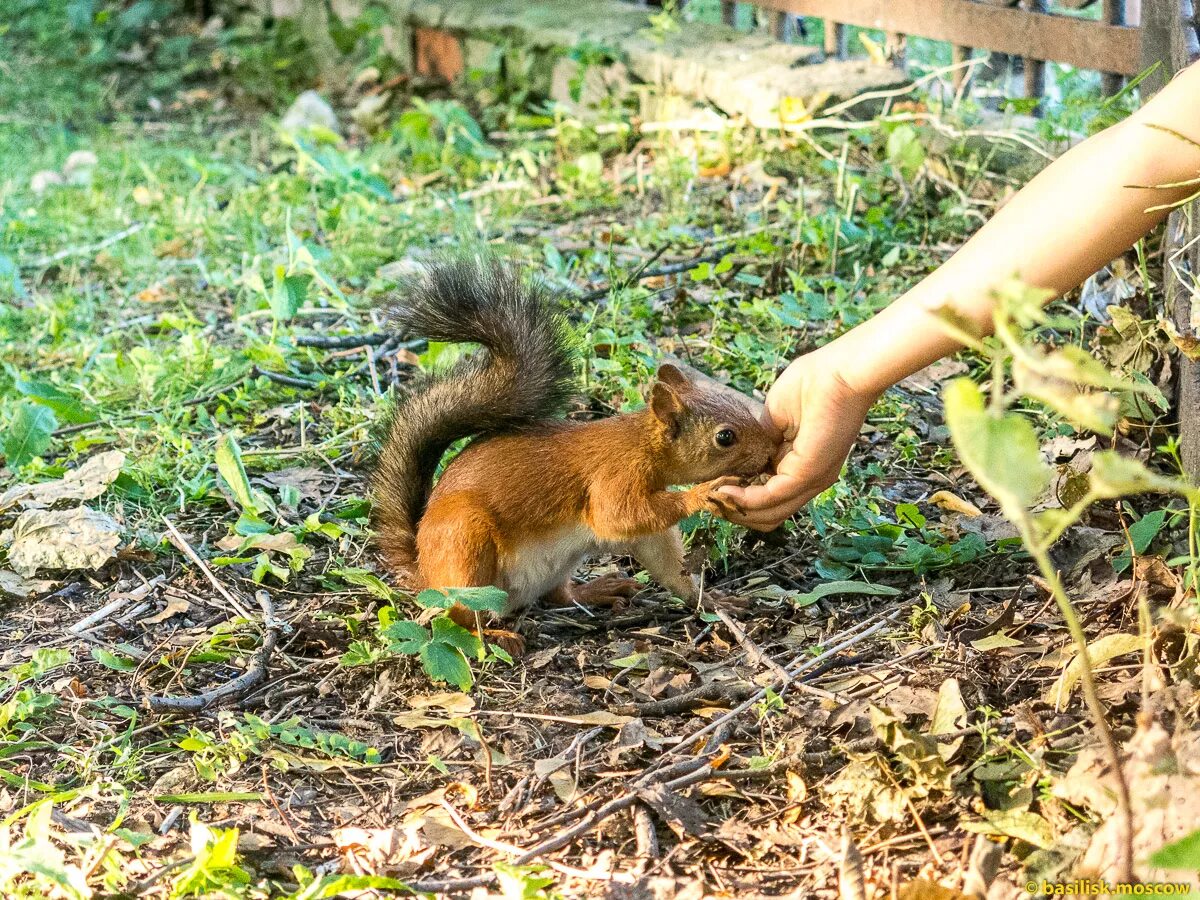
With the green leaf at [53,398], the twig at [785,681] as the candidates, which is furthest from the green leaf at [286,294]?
the twig at [785,681]

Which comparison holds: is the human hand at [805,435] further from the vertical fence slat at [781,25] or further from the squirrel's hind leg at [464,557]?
the vertical fence slat at [781,25]

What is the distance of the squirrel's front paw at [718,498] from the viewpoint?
243 centimetres

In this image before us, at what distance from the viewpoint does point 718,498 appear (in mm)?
2434

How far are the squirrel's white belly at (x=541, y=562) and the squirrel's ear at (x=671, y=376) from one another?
0.33 m

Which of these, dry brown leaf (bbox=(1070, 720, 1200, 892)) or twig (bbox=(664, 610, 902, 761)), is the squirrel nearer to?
twig (bbox=(664, 610, 902, 761))

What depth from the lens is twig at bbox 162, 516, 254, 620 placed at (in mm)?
2597

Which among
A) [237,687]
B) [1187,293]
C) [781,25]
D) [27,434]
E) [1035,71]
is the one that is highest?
[781,25]

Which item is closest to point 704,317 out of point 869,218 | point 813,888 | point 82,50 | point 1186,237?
point 869,218

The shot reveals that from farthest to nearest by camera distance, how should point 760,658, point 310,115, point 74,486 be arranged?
1. point 310,115
2. point 74,486
3. point 760,658

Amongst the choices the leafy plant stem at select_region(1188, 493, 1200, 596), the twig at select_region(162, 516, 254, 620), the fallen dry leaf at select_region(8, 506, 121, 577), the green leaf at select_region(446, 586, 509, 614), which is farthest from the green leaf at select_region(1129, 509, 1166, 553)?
the fallen dry leaf at select_region(8, 506, 121, 577)

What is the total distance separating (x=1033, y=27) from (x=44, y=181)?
403 cm

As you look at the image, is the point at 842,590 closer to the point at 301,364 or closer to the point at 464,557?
the point at 464,557

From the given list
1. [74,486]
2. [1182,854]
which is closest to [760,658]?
[1182,854]

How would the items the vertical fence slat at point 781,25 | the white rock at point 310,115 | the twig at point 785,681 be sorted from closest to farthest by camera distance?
1. the twig at point 785,681
2. the vertical fence slat at point 781,25
3. the white rock at point 310,115
